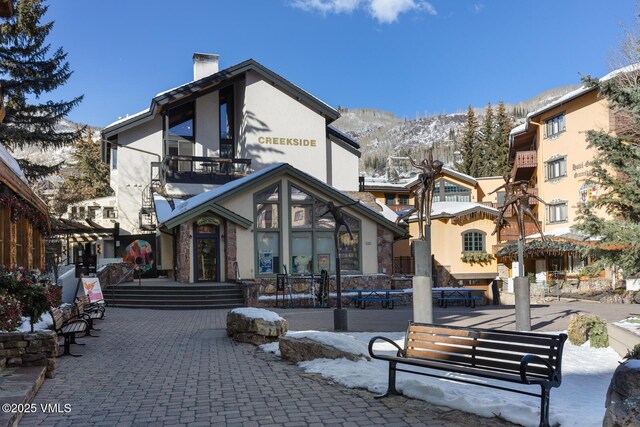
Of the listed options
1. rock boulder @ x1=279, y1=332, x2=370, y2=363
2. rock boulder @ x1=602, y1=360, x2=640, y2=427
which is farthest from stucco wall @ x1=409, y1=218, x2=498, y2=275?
rock boulder @ x1=602, y1=360, x2=640, y2=427

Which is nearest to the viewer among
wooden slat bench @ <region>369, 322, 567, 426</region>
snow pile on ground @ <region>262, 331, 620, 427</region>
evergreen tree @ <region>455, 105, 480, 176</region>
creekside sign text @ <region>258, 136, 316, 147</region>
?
wooden slat bench @ <region>369, 322, 567, 426</region>

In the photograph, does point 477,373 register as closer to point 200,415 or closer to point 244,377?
point 200,415

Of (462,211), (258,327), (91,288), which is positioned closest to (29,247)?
(91,288)

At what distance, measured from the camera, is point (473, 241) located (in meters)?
34.8

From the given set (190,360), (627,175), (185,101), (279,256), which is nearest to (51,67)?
(185,101)

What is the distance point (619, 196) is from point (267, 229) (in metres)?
13.4

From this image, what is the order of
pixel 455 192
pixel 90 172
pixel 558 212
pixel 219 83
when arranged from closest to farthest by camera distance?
pixel 219 83 → pixel 558 212 → pixel 455 192 → pixel 90 172

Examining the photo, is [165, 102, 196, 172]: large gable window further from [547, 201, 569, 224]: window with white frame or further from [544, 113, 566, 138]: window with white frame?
[544, 113, 566, 138]: window with white frame

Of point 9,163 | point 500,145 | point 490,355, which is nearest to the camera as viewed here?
point 490,355

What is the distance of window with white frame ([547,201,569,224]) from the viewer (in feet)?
113

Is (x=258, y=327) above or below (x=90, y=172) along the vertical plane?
below

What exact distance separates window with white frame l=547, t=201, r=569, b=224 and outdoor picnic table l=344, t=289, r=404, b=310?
18.3 metres

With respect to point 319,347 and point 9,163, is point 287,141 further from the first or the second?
point 319,347

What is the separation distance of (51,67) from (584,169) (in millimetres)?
30520
